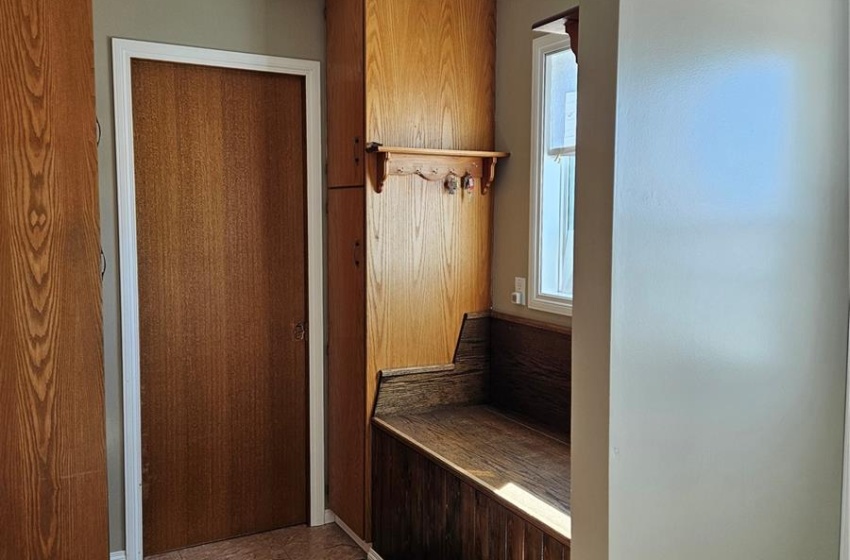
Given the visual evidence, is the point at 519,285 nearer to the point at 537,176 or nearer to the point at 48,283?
the point at 537,176

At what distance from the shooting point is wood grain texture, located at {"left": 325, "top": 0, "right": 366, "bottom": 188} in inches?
121

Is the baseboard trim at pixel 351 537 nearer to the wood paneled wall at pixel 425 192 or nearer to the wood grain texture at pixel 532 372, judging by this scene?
the wood paneled wall at pixel 425 192

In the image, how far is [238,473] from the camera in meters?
3.46

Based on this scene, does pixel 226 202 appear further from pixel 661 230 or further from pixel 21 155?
pixel 661 230

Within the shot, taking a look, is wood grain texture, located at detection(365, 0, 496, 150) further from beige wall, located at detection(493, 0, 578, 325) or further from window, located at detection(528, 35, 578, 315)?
window, located at detection(528, 35, 578, 315)

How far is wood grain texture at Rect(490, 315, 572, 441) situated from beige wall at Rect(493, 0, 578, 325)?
0.25 feet

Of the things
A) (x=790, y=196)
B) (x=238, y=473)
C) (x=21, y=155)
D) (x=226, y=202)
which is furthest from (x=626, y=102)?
(x=238, y=473)

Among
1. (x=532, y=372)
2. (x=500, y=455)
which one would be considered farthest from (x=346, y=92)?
(x=500, y=455)

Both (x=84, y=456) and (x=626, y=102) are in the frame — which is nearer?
(x=626, y=102)

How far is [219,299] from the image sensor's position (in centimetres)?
335

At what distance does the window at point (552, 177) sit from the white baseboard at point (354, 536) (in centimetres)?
130

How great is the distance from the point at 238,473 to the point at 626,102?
2.69 metres

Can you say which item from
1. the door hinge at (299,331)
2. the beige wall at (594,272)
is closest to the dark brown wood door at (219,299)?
the door hinge at (299,331)

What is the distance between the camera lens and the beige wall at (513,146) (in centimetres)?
Result: 314
